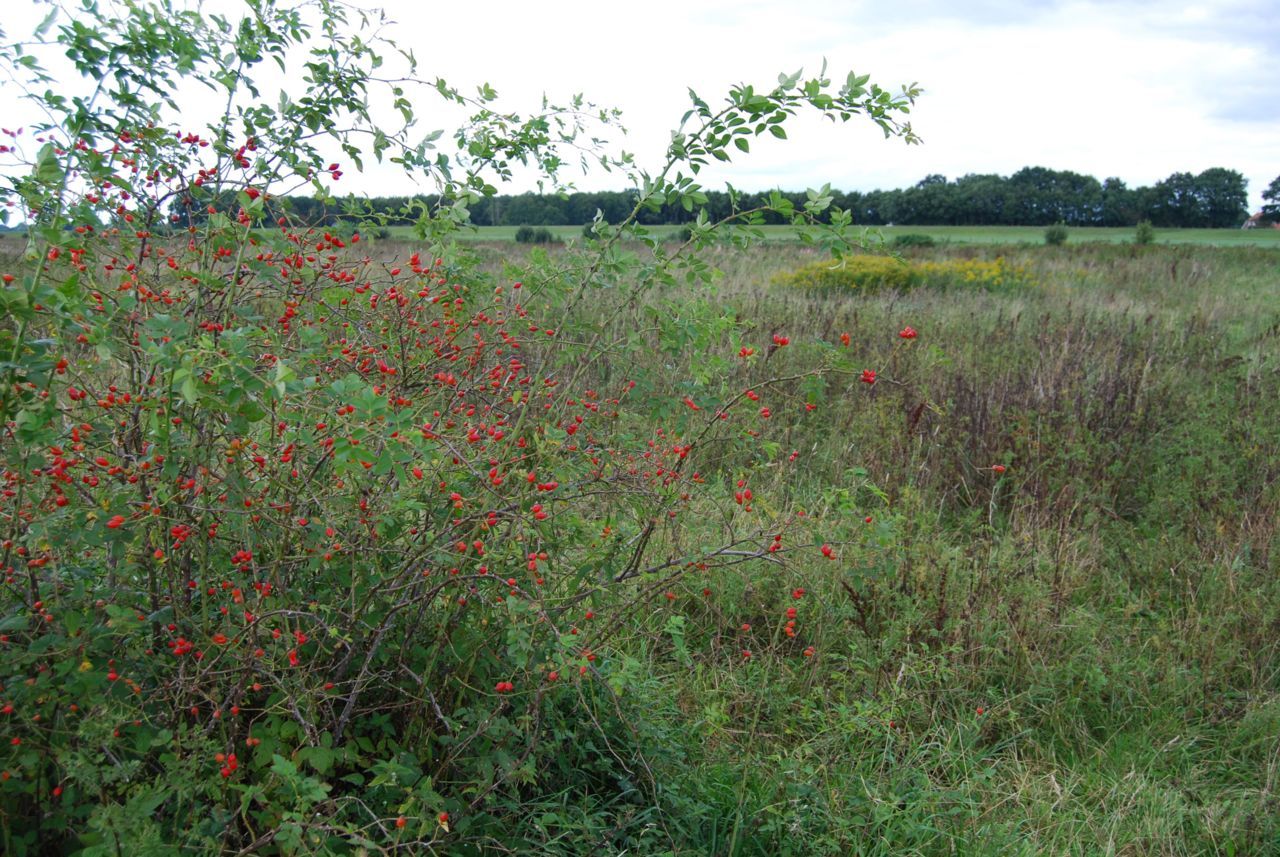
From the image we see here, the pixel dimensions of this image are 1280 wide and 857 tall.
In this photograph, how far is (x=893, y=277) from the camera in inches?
508

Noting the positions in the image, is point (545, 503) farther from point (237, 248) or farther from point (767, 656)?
point (767, 656)

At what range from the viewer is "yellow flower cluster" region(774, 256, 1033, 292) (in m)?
12.4

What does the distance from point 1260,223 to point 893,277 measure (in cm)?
2420

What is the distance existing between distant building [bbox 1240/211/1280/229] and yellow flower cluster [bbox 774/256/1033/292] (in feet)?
67.4

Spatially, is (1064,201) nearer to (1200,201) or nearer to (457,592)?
(1200,201)

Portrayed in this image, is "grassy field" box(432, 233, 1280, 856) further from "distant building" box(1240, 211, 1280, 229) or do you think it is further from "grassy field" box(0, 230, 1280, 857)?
"distant building" box(1240, 211, 1280, 229)

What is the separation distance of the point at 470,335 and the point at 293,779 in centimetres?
145

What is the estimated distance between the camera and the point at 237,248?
84.0 inches

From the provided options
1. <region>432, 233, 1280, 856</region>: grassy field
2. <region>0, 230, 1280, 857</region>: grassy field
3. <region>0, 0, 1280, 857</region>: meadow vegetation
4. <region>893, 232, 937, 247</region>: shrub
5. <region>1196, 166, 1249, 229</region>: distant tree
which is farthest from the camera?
<region>1196, 166, 1249, 229</region>: distant tree

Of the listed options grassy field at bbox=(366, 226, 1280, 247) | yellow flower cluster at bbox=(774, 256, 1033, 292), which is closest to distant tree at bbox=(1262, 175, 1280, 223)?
grassy field at bbox=(366, 226, 1280, 247)

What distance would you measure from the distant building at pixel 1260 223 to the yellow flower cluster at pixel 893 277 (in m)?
20.5

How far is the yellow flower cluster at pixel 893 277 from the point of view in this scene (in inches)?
489

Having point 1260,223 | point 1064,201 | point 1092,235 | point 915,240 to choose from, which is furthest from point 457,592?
point 1260,223

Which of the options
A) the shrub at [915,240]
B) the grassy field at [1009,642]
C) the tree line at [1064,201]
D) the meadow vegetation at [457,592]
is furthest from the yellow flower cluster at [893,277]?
the tree line at [1064,201]
